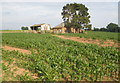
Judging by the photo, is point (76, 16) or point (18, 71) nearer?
point (18, 71)

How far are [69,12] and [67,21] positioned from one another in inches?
110

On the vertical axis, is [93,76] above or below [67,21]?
below

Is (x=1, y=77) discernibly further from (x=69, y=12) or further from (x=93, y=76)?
(x=69, y=12)

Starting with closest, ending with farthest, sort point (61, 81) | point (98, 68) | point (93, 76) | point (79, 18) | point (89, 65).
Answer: point (61, 81)
point (93, 76)
point (98, 68)
point (89, 65)
point (79, 18)

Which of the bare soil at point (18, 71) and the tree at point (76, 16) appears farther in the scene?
the tree at point (76, 16)

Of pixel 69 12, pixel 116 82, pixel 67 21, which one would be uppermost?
pixel 69 12

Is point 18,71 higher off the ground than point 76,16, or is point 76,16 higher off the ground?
point 76,16

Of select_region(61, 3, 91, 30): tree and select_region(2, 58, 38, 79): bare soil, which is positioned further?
select_region(61, 3, 91, 30): tree

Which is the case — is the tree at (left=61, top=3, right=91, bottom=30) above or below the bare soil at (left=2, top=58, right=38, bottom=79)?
above

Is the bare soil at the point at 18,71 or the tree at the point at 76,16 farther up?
the tree at the point at 76,16

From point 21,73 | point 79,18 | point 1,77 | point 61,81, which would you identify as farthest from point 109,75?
point 79,18

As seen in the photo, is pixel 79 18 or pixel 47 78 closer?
pixel 47 78

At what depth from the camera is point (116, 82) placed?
11.7ft

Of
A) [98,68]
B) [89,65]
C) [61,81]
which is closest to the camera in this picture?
[61,81]
